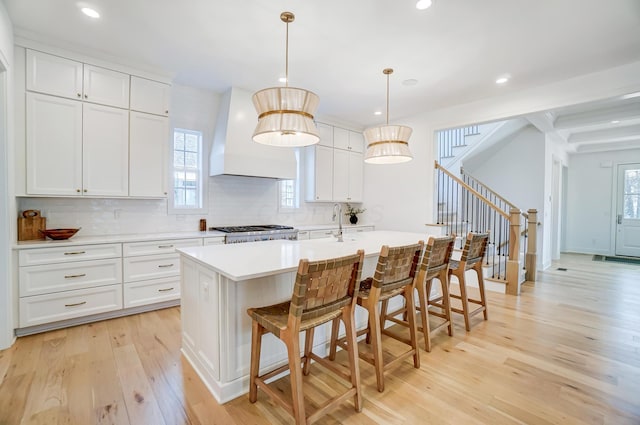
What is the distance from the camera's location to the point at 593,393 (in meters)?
1.97

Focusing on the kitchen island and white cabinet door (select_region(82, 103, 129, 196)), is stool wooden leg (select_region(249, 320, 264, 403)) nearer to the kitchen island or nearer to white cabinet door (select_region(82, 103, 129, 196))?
the kitchen island

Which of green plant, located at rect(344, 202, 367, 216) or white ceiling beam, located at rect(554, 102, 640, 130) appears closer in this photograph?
white ceiling beam, located at rect(554, 102, 640, 130)

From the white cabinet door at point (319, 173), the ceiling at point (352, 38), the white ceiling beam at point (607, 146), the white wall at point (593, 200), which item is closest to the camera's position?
the ceiling at point (352, 38)

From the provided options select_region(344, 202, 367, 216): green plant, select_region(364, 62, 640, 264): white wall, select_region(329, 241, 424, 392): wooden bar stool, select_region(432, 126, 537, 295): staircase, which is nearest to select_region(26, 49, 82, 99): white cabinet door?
select_region(329, 241, 424, 392): wooden bar stool

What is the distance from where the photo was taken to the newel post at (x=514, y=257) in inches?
160

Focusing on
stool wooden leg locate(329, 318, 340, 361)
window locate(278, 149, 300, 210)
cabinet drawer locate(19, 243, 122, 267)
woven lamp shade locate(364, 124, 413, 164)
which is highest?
woven lamp shade locate(364, 124, 413, 164)

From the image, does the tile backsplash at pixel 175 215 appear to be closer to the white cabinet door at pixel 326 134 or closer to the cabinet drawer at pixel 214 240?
the cabinet drawer at pixel 214 240

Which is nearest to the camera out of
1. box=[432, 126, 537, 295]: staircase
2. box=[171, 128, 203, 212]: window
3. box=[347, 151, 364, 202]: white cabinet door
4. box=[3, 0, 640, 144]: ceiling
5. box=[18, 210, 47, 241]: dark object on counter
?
box=[3, 0, 640, 144]: ceiling

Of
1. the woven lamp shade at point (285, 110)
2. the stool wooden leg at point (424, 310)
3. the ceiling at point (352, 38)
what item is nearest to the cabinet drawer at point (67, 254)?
the ceiling at point (352, 38)

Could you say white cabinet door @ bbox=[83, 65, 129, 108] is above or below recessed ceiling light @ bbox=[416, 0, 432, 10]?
below

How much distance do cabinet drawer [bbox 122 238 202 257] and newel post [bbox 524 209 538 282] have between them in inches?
202

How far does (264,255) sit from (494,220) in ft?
13.1

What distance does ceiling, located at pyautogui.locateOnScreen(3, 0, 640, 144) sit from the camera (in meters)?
2.37

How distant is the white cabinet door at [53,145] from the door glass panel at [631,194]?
10.6 metres
